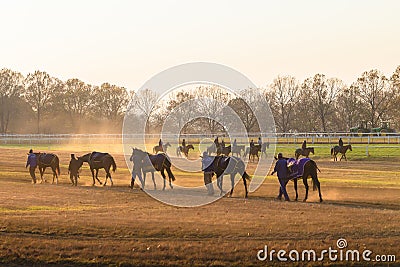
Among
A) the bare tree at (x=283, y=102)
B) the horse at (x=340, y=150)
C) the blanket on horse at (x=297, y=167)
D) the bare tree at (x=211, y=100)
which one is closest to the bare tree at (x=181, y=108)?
the bare tree at (x=211, y=100)

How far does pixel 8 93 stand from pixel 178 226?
312ft

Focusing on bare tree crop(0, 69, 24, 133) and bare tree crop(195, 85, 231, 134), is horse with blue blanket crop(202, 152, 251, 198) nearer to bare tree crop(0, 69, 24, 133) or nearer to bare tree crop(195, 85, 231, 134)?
bare tree crop(195, 85, 231, 134)

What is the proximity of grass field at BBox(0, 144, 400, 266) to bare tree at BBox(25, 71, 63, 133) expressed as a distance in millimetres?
83193

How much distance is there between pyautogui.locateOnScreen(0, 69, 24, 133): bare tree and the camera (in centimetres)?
10362

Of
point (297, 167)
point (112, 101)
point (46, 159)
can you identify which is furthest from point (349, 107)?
point (297, 167)

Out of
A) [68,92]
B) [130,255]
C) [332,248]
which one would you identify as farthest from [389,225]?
[68,92]

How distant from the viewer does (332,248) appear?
1513cm

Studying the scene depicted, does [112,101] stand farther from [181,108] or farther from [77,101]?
[181,108]

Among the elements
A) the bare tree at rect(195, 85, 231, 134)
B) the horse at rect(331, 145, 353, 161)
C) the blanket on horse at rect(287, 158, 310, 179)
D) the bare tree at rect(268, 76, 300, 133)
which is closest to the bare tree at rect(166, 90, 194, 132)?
the bare tree at rect(195, 85, 231, 134)

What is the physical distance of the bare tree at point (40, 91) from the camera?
108750 millimetres

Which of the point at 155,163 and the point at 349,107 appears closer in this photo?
the point at 155,163

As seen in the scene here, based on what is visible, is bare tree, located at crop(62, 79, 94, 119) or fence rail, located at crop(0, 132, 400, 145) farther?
bare tree, located at crop(62, 79, 94, 119)

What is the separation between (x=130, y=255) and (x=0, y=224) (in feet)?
17.4

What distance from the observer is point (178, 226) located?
1752 centimetres
